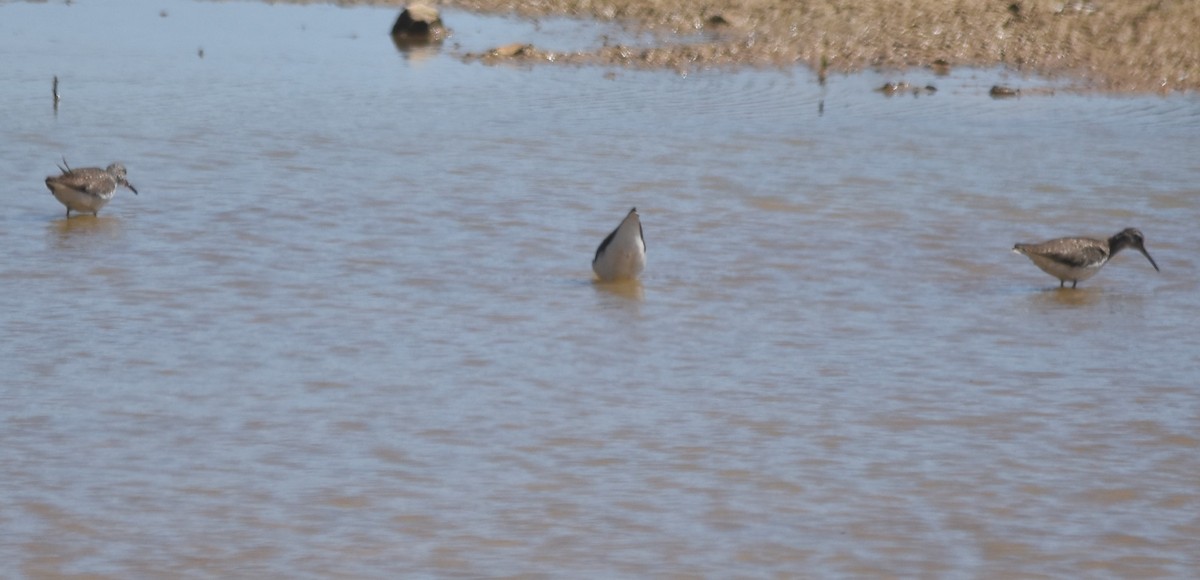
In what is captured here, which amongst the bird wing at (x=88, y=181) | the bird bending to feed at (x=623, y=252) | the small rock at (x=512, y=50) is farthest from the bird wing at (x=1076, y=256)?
the small rock at (x=512, y=50)

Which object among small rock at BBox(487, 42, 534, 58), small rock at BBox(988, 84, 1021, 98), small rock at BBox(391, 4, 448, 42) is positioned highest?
small rock at BBox(391, 4, 448, 42)

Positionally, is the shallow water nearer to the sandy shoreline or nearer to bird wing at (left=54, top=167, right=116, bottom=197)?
bird wing at (left=54, top=167, right=116, bottom=197)

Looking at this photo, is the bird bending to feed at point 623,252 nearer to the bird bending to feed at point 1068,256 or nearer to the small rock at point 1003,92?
the bird bending to feed at point 1068,256

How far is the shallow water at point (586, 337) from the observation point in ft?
22.4

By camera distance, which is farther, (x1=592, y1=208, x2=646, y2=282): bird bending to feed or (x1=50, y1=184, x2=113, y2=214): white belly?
(x1=50, y1=184, x2=113, y2=214): white belly

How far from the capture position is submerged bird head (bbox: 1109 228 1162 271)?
12016mm

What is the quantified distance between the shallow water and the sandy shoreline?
164cm

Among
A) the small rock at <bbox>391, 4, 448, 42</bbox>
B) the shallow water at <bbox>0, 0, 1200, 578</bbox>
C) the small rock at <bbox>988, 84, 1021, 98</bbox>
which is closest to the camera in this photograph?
the shallow water at <bbox>0, 0, 1200, 578</bbox>

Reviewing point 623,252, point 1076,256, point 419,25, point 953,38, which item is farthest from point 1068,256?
point 419,25

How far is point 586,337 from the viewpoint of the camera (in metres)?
9.98

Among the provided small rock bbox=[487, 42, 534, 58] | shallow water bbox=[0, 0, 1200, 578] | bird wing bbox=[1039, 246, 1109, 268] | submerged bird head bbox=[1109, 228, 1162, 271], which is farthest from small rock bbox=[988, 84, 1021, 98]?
bird wing bbox=[1039, 246, 1109, 268]

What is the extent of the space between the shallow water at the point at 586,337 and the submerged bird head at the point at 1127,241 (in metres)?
0.25

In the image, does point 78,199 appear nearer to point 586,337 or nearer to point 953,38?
point 586,337

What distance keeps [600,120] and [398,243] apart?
562 cm
